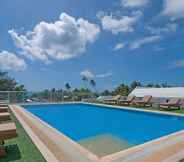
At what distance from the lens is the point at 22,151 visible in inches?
158

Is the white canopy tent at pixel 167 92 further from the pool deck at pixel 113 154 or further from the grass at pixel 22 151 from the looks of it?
the grass at pixel 22 151

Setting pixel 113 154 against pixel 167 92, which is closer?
pixel 113 154

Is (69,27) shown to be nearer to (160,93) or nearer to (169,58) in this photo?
(160,93)

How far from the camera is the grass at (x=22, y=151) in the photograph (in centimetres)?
359

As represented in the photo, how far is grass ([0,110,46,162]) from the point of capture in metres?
3.59

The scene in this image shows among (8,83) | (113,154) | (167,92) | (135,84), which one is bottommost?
(113,154)

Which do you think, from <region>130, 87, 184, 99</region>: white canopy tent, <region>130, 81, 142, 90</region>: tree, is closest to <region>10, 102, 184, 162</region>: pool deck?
<region>130, 87, 184, 99</region>: white canopy tent

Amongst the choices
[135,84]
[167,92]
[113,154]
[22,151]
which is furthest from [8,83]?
[113,154]

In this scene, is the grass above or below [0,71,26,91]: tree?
below

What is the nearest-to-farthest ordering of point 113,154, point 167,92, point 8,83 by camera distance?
1. point 113,154
2. point 167,92
3. point 8,83

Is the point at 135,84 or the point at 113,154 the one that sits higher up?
the point at 135,84

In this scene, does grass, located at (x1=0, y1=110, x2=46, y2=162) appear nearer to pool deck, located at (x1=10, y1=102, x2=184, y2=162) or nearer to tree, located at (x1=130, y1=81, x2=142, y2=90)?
pool deck, located at (x1=10, y1=102, x2=184, y2=162)

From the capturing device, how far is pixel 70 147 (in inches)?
170

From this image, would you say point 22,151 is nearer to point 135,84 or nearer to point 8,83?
point 135,84
